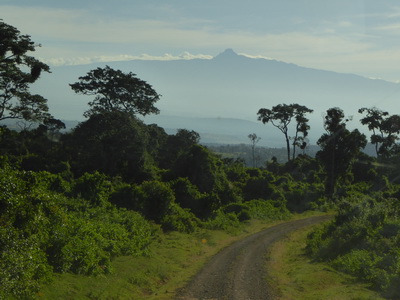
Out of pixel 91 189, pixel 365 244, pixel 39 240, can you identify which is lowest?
pixel 365 244

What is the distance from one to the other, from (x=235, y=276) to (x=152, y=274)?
12.7ft

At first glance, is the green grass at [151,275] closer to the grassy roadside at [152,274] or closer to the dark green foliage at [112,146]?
the grassy roadside at [152,274]

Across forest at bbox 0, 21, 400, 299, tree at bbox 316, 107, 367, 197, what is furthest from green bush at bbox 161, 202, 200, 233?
tree at bbox 316, 107, 367, 197

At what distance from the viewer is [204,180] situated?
4369 centimetres

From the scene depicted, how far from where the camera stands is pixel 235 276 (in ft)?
60.2

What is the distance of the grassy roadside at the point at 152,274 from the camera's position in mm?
13395

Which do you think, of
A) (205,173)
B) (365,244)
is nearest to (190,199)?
(205,173)

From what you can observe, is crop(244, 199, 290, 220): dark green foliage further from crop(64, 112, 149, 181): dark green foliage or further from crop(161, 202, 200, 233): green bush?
crop(64, 112, 149, 181): dark green foliage

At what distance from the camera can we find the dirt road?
15453mm

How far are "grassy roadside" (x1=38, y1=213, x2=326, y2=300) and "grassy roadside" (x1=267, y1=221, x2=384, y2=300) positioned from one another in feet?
13.7

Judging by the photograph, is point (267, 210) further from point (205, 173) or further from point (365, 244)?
point (365, 244)

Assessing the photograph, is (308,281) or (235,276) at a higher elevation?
(308,281)

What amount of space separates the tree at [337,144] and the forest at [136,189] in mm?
131

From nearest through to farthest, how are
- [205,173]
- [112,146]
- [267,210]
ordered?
[267,210] < [112,146] < [205,173]
